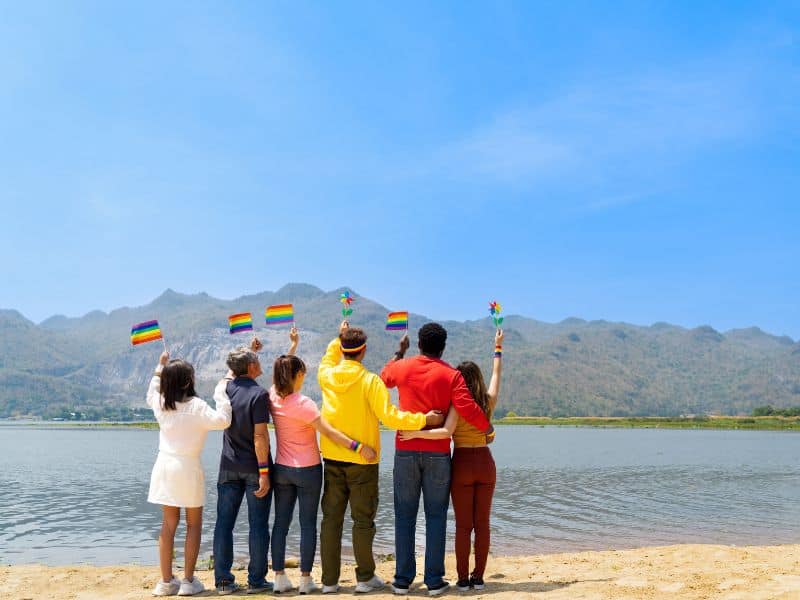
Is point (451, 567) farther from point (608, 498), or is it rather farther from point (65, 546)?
point (608, 498)

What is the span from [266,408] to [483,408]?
2782 mm

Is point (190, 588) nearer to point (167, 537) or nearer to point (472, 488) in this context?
point (167, 537)

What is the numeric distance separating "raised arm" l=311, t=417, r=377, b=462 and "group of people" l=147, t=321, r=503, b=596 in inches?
0.5

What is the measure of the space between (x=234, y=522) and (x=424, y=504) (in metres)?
2.40

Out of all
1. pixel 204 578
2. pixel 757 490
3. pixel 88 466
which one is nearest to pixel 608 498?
pixel 757 490

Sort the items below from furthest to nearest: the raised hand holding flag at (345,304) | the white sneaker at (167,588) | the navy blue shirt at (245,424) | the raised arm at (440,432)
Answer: the raised hand holding flag at (345,304)
the white sneaker at (167,588)
the navy blue shirt at (245,424)
the raised arm at (440,432)

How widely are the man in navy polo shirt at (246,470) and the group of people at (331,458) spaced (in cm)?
1

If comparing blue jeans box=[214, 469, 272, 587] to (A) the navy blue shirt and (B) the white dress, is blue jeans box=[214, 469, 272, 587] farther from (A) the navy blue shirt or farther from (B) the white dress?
(B) the white dress

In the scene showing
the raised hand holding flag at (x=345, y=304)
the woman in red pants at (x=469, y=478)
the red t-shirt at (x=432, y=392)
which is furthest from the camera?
the raised hand holding flag at (x=345, y=304)

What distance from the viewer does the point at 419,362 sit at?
29.5 ft

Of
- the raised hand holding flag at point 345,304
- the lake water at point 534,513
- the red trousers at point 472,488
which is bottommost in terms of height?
the lake water at point 534,513

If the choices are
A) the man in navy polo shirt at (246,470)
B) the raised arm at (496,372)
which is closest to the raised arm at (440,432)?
the raised arm at (496,372)

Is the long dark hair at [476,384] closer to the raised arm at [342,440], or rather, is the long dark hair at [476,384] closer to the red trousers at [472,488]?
the red trousers at [472,488]

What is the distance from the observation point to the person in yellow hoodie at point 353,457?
876cm
